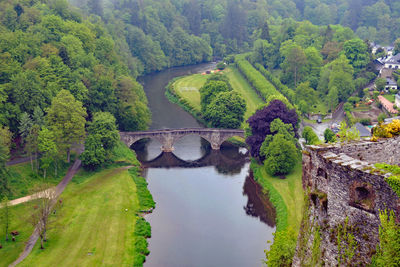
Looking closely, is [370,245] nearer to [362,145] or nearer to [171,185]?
[362,145]

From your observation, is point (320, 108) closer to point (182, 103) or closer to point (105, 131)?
point (182, 103)

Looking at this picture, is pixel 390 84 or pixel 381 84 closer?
pixel 381 84

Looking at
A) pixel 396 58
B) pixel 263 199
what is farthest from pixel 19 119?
pixel 396 58

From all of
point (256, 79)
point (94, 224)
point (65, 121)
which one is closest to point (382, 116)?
point (256, 79)

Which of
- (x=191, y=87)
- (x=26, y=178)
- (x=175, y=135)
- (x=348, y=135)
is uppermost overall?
(x=348, y=135)

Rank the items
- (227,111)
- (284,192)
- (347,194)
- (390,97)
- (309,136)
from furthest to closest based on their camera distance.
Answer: (390,97)
(227,111)
(309,136)
(284,192)
(347,194)

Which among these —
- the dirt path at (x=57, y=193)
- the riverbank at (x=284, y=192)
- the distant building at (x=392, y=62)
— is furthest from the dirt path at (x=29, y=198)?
the distant building at (x=392, y=62)

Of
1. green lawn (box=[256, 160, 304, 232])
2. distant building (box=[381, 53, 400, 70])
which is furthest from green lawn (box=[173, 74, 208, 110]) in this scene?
distant building (box=[381, 53, 400, 70])
